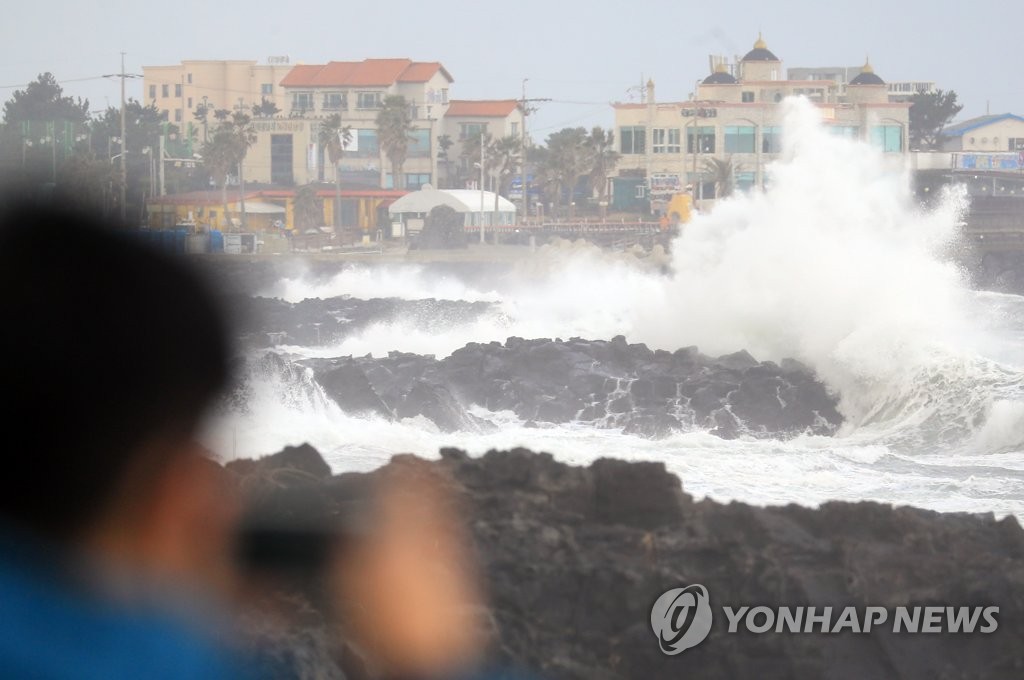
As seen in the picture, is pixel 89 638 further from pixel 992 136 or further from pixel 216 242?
pixel 992 136

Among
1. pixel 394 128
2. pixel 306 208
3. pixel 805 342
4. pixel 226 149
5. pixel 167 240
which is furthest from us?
pixel 394 128

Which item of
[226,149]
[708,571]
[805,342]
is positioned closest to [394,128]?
[226,149]

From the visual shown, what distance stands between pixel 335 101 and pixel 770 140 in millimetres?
23418

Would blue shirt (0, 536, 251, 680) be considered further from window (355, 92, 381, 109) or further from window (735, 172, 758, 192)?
window (355, 92, 381, 109)

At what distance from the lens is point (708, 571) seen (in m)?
11.1

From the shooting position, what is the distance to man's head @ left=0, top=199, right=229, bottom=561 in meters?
12.6

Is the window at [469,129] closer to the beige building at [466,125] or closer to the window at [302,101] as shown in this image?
the beige building at [466,125]

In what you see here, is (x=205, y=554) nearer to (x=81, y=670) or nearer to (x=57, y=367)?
(x=81, y=670)

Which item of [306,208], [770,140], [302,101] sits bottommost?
[306,208]

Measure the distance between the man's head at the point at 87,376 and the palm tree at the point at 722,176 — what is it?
39.7 meters

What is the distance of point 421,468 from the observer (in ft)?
38.9

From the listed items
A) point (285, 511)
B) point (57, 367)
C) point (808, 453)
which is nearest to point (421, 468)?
point (285, 511)

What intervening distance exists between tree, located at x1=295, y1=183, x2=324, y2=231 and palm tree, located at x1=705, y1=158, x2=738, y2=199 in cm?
1744

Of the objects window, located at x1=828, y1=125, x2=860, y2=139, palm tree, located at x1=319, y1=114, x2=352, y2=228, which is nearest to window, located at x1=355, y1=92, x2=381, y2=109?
palm tree, located at x1=319, y1=114, x2=352, y2=228
